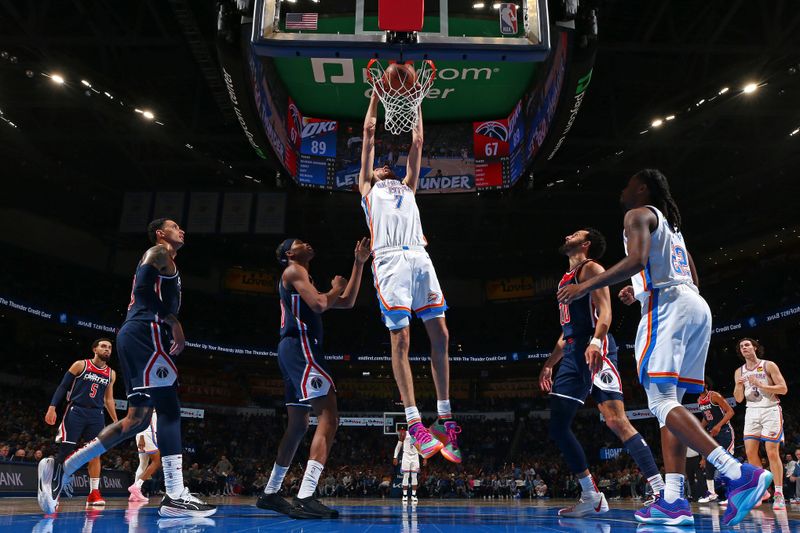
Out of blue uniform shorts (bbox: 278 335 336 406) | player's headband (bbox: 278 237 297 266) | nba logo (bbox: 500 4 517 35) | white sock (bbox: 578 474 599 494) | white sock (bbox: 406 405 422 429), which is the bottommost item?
white sock (bbox: 578 474 599 494)

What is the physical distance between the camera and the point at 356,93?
11.5 metres

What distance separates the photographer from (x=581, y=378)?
608 cm

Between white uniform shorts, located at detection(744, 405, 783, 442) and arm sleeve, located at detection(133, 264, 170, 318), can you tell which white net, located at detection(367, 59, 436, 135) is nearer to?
arm sleeve, located at detection(133, 264, 170, 318)

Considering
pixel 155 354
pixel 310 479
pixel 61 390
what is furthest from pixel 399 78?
pixel 61 390

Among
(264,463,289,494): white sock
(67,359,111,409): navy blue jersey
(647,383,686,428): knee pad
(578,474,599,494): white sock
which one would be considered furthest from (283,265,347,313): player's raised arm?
(67,359,111,409): navy blue jersey

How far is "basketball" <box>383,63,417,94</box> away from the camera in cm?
612

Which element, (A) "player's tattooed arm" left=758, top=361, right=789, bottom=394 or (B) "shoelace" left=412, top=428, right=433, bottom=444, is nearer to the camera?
(B) "shoelace" left=412, top=428, right=433, bottom=444

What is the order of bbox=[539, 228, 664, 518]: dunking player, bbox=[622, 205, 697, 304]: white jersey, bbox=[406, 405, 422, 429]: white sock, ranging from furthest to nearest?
bbox=[539, 228, 664, 518]: dunking player
bbox=[406, 405, 422, 429]: white sock
bbox=[622, 205, 697, 304]: white jersey

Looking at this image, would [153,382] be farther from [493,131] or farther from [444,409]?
[493,131]

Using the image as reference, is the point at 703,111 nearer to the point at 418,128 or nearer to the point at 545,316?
the point at 418,128

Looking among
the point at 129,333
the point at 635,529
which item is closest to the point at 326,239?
the point at 129,333

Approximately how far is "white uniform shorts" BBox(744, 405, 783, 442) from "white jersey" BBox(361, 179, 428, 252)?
6116 mm

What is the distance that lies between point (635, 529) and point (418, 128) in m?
3.46

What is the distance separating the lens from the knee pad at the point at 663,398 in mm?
4160
